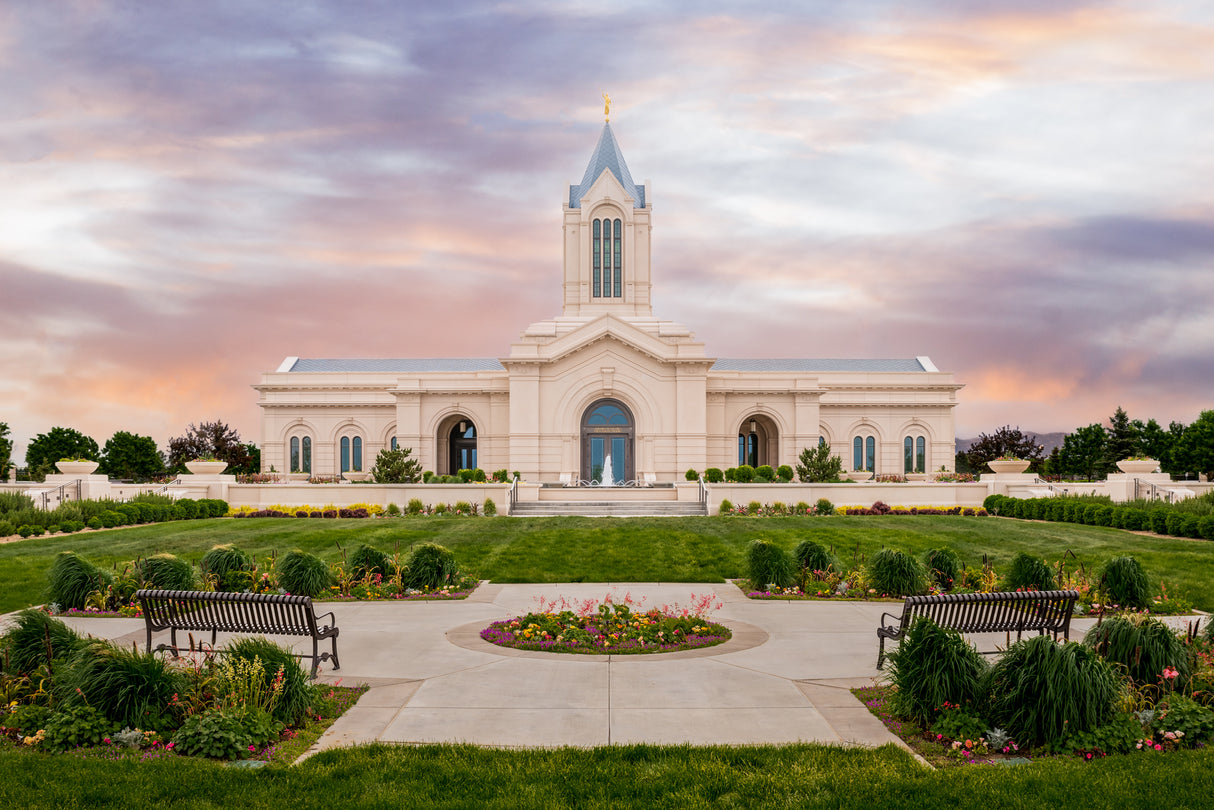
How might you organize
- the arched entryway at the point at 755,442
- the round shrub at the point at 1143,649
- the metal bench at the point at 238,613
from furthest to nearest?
the arched entryway at the point at 755,442 < the metal bench at the point at 238,613 < the round shrub at the point at 1143,649

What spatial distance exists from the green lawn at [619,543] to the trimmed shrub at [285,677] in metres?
8.65

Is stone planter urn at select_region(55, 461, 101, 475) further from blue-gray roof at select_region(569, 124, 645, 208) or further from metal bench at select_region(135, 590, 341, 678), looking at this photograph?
blue-gray roof at select_region(569, 124, 645, 208)

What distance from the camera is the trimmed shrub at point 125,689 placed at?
296 inches

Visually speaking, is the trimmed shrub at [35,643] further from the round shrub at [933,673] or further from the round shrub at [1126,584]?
the round shrub at [1126,584]

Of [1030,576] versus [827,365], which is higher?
[827,365]

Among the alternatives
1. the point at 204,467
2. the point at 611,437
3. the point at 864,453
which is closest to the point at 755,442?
the point at 864,453

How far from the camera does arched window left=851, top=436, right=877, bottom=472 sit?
1945 inches

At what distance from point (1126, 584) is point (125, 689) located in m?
Answer: 13.8

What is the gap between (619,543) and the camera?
21.9m

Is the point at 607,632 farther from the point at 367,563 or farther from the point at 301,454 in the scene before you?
the point at 301,454

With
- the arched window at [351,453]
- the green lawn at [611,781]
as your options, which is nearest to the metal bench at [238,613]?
the green lawn at [611,781]

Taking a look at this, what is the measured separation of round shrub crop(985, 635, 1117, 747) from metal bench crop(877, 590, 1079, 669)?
1.60 m

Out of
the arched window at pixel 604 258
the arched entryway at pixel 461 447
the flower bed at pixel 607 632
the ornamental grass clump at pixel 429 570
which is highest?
the arched window at pixel 604 258

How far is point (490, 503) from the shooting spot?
105 ft
